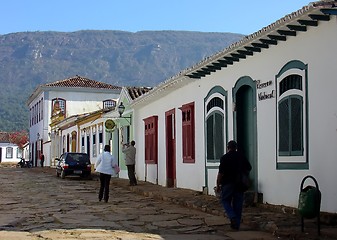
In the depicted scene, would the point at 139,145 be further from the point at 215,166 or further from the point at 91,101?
the point at 91,101

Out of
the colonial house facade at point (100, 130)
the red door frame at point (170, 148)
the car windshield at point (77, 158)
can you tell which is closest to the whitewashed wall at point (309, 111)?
the red door frame at point (170, 148)

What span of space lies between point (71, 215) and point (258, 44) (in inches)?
213

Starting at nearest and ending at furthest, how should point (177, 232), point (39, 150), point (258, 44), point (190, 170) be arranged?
A: point (177, 232) → point (258, 44) → point (190, 170) → point (39, 150)

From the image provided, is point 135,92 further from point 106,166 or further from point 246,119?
point 246,119

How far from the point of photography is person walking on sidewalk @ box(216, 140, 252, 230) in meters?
10.1

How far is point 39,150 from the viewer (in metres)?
58.7

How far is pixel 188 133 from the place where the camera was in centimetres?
1802

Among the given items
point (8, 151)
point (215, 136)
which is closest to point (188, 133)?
point (215, 136)

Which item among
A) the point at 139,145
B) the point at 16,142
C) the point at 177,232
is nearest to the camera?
the point at 177,232

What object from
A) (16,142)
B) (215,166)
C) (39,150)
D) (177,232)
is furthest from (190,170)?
(16,142)

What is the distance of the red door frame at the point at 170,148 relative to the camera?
20141 mm

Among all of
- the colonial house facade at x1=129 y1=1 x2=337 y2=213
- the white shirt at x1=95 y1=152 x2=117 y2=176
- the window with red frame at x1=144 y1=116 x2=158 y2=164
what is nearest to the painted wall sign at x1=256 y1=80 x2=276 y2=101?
the colonial house facade at x1=129 y1=1 x2=337 y2=213

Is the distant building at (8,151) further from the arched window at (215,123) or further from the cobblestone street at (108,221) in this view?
the arched window at (215,123)

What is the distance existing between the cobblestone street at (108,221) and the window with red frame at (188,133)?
190 cm
